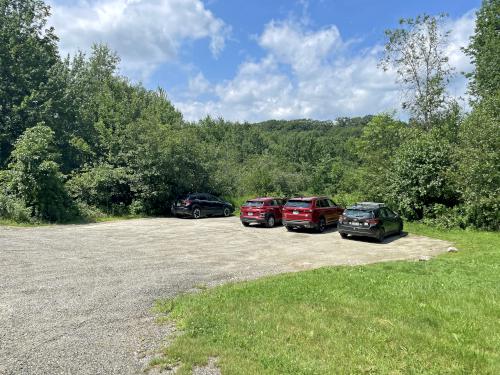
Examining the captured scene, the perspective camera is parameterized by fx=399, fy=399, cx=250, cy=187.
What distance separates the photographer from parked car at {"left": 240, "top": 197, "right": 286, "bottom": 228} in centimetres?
2023

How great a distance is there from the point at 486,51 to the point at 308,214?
20.9 metres

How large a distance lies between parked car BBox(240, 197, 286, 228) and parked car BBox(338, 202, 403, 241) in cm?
439

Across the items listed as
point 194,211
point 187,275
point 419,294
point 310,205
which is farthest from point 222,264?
point 194,211

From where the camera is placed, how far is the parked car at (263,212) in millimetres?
20234

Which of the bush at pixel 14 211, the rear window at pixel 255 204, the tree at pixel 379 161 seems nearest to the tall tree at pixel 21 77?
the bush at pixel 14 211

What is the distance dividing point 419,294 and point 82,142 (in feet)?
83.0

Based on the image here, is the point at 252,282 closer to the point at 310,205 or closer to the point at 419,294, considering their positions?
the point at 419,294

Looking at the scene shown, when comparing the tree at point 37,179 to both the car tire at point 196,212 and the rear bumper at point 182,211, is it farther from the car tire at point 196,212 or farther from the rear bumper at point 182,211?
the car tire at point 196,212

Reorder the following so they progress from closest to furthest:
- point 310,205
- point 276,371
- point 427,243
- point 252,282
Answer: point 276,371 < point 252,282 < point 427,243 < point 310,205

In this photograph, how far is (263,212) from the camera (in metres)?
20.2

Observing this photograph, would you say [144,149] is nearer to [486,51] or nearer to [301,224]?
[301,224]

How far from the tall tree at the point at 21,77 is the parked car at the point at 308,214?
18687 millimetres

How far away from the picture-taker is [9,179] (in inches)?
786

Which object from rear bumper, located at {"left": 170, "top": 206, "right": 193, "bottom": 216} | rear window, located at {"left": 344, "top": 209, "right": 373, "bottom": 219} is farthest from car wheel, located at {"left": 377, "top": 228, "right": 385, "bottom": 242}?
rear bumper, located at {"left": 170, "top": 206, "right": 193, "bottom": 216}
